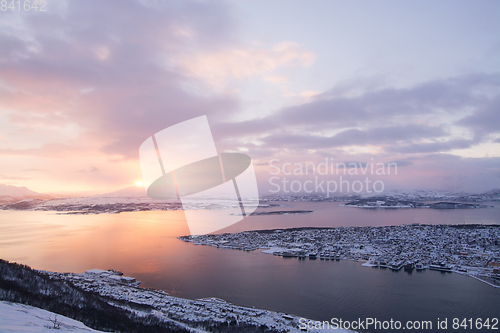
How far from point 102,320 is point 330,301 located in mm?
3950

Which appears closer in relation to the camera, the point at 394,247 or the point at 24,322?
the point at 24,322

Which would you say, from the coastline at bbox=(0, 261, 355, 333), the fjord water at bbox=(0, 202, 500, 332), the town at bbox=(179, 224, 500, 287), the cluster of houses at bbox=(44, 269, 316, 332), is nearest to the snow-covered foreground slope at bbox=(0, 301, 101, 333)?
the coastline at bbox=(0, 261, 355, 333)

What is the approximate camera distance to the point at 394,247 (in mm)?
9867

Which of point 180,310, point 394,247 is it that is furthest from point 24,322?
point 394,247

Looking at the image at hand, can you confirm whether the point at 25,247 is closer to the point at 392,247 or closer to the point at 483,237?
the point at 392,247

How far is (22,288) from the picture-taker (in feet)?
14.1

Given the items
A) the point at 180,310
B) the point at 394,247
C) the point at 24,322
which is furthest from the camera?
the point at 394,247

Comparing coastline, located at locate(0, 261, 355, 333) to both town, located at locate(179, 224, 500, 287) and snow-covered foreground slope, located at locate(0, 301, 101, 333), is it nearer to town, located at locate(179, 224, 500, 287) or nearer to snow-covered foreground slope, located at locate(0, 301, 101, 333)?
snow-covered foreground slope, located at locate(0, 301, 101, 333)

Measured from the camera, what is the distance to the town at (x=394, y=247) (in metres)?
7.57

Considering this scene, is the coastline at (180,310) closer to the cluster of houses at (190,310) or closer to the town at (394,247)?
the cluster of houses at (190,310)

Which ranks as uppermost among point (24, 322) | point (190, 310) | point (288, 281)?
point (24, 322)

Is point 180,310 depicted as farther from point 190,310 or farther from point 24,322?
point 24,322

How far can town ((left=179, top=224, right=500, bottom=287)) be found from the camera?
7568mm

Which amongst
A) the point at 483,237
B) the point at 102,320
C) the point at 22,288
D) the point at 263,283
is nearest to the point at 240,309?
the point at 263,283
